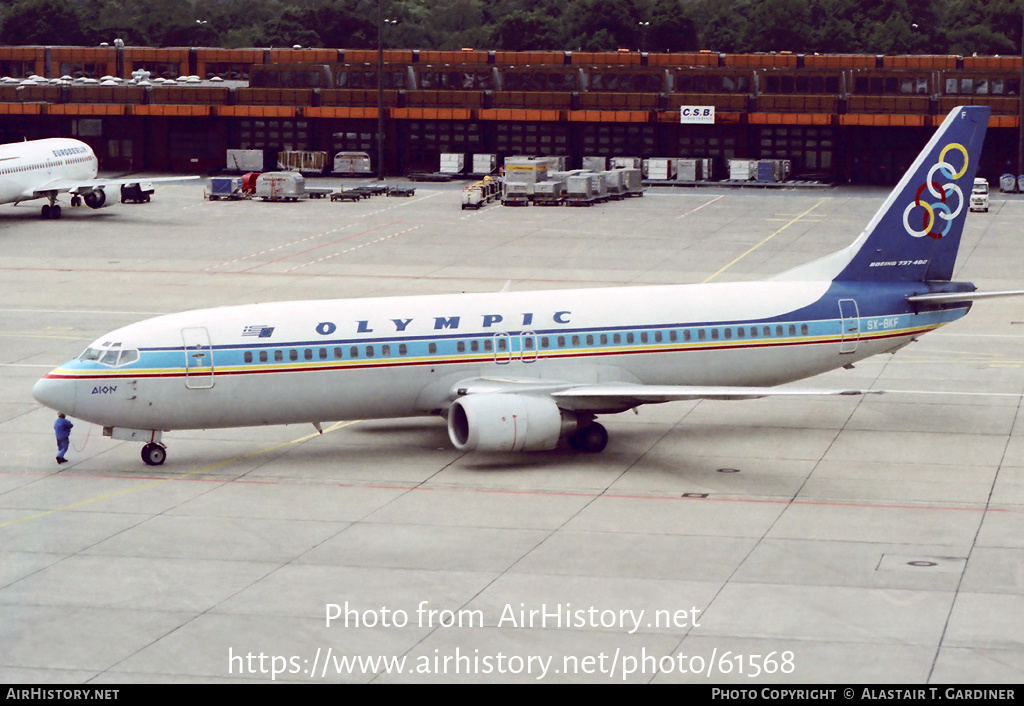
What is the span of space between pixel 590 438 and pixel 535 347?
2.70 m

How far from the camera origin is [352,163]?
119 metres

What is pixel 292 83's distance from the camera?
122000 millimetres

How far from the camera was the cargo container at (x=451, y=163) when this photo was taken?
383ft

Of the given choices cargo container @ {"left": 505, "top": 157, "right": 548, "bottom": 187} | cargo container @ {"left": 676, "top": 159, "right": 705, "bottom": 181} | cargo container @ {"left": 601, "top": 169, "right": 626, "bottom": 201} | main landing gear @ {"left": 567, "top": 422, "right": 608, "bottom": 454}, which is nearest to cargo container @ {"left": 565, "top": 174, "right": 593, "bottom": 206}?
cargo container @ {"left": 505, "top": 157, "right": 548, "bottom": 187}

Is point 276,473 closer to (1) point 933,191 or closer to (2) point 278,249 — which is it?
(1) point 933,191

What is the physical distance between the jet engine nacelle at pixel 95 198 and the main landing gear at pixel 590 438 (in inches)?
2465

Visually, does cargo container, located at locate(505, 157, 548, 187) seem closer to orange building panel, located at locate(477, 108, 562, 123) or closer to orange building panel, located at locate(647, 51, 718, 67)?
orange building panel, located at locate(477, 108, 562, 123)

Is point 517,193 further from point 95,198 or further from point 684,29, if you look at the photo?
point 684,29

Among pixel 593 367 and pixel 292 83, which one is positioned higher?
pixel 292 83

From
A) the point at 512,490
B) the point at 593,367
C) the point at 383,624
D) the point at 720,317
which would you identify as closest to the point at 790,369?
the point at 720,317

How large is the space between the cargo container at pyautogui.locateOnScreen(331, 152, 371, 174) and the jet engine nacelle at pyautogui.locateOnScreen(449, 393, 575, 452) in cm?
8371

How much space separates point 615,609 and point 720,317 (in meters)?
14.9

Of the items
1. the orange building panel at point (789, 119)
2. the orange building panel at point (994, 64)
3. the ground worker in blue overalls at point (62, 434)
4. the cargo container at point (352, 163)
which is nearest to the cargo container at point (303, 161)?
the cargo container at point (352, 163)

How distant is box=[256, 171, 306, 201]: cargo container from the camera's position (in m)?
101
